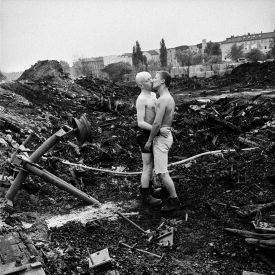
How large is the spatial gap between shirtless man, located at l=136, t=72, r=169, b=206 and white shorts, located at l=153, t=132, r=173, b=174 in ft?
0.33

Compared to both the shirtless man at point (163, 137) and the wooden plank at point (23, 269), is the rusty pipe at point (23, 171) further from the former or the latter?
the wooden plank at point (23, 269)

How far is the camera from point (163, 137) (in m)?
5.35

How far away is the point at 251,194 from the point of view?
17.8 ft

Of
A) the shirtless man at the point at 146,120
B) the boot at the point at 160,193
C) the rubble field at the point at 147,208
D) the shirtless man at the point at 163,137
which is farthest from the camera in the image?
the boot at the point at 160,193

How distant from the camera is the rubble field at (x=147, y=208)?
12.8ft

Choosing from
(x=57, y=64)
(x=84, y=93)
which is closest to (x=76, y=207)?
(x=84, y=93)

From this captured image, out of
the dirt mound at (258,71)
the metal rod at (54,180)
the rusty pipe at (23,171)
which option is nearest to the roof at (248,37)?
the dirt mound at (258,71)

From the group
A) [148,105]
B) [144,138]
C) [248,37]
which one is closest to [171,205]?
[144,138]

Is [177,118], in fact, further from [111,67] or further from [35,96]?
[111,67]

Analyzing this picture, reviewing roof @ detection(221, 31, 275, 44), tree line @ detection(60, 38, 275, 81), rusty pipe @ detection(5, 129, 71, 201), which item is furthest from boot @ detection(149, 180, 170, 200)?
roof @ detection(221, 31, 275, 44)

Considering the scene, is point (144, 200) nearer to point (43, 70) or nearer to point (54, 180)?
point (54, 180)

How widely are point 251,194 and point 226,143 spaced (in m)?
4.17

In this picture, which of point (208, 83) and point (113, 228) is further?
point (208, 83)

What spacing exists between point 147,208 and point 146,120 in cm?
143
